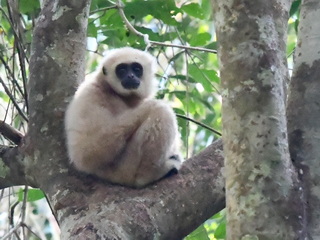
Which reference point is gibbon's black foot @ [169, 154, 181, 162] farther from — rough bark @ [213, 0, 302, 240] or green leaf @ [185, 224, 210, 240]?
rough bark @ [213, 0, 302, 240]

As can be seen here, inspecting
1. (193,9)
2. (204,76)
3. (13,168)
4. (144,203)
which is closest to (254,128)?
(144,203)

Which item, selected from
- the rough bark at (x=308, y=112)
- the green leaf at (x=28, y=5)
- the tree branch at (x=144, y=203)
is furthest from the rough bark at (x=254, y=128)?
the green leaf at (x=28, y=5)

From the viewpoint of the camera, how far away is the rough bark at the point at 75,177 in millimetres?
3777

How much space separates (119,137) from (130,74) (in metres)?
1.04

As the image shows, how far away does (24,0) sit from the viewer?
611 cm

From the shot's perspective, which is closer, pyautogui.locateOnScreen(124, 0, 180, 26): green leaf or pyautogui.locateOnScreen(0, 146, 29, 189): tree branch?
pyautogui.locateOnScreen(0, 146, 29, 189): tree branch

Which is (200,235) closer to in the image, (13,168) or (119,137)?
(119,137)

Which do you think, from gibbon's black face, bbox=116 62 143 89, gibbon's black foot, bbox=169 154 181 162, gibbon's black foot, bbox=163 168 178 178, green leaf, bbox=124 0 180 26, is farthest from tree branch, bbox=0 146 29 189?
green leaf, bbox=124 0 180 26

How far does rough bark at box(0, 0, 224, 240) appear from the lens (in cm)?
378

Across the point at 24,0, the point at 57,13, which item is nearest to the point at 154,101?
the point at 57,13

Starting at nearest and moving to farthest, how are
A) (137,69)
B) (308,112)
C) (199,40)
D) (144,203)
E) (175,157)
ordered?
(308,112) < (144,203) < (175,157) < (137,69) < (199,40)

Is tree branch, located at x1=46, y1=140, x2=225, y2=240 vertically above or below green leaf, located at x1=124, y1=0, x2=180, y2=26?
below

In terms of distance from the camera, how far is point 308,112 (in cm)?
326

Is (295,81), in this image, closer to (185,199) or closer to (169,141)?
(185,199)
